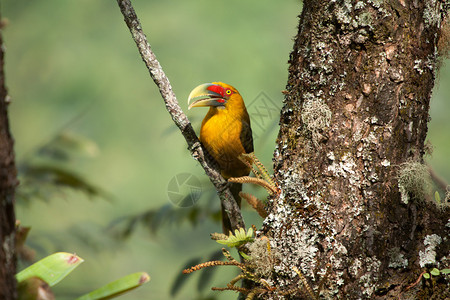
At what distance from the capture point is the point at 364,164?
5.30 feet

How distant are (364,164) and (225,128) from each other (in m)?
2.02

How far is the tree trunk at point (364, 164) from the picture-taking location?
156 centimetres

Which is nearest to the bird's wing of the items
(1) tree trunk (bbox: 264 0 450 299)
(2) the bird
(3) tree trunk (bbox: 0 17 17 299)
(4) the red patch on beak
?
(2) the bird

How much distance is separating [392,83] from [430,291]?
75cm

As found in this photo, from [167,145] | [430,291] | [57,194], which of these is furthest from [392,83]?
[167,145]

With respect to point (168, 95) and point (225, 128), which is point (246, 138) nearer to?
point (225, 128)

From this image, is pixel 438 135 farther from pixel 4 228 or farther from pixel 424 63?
pixel 4 228

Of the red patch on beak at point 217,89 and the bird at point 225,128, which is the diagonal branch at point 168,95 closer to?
the bird at point 225,128

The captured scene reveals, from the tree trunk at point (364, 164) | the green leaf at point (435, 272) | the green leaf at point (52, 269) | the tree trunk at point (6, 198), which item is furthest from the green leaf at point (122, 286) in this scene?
the green leaf at point (435, 272)

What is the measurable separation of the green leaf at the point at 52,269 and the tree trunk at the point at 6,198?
0.28 metres

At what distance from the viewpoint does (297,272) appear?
1.55m

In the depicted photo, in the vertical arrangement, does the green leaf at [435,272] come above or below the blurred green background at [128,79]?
below

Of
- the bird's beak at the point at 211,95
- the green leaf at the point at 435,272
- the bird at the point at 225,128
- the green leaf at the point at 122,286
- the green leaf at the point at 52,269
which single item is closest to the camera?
the green leaf at the point at 122,286

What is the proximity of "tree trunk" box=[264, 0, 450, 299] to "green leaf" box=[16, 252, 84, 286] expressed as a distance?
28.9 inches
